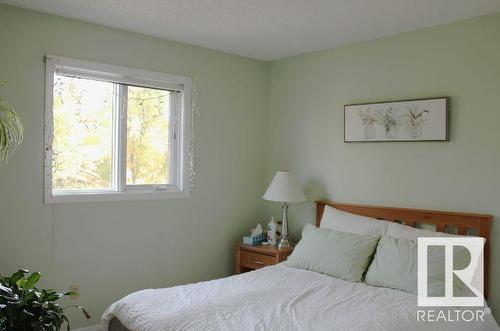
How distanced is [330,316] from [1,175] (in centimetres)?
225

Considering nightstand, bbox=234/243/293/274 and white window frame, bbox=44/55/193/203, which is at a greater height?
white window frame, bbox=44/55/193/203

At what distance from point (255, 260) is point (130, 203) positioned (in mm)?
1196

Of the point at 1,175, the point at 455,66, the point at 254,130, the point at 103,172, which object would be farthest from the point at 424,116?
the point at 1,175

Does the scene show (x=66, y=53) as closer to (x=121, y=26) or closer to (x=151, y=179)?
(x=121, y=26)

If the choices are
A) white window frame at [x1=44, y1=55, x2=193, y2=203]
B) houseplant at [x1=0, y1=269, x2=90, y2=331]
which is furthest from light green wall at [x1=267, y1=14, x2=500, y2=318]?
houseplant at [x1=0, y1=269, x2=90, y2=331]

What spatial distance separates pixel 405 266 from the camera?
294cm

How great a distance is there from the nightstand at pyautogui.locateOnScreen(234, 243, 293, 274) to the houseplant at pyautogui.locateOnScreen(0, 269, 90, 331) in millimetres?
1892

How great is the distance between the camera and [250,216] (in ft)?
14.7

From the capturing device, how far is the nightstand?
390 centimetres

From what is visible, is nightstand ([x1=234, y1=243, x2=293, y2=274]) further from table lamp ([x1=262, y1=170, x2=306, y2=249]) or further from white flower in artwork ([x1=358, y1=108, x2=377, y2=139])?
white flower in artwork ([x1=358, y1=108, x2=377, y2=139])

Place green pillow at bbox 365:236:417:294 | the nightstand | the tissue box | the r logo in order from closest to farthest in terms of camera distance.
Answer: the r logo
green pillow at bbox 365:236:417:294
the nightstand
the tissue box

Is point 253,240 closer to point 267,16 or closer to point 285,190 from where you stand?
point 285,190

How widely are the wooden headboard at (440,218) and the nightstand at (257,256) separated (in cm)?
65

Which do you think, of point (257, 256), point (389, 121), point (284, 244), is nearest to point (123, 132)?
point (257, 256)
